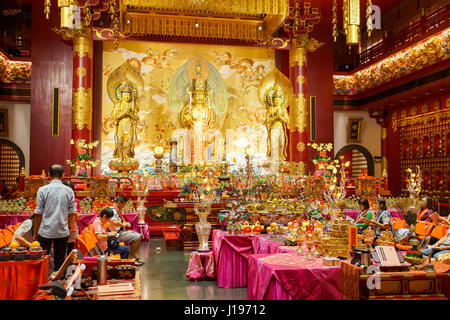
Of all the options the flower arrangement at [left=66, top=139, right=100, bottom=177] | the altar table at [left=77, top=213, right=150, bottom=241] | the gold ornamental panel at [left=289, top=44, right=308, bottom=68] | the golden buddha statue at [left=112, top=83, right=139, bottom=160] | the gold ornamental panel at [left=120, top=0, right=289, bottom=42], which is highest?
the gold ornamental panel at [left=120, top=0, right=289, bottom=42]

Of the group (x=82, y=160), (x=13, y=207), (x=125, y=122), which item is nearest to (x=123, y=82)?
(x=125, y=122)

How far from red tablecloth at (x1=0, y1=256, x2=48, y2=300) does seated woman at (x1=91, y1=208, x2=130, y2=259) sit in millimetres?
1263

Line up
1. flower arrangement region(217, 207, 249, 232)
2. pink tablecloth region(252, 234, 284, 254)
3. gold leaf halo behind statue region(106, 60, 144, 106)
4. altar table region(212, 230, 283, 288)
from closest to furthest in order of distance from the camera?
1. pink tablecloth region(252, 234, 284, 254)
2. altar table region(212, 230, 283, 288)
3. flower arrangement region(217, 207, 249, 232)
4. gold leaf halo behind statue region(106, 60, 144, 106)

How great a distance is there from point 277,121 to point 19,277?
27.8ft

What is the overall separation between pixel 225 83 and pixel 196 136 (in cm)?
190

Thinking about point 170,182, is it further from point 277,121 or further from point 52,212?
point 52,212

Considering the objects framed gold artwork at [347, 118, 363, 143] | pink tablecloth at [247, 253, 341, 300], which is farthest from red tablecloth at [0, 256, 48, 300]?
framed gold artwork at [347, 118, 363, 143]

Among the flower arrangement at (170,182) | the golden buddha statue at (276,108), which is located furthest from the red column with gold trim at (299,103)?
the flower arrangement at (170,182)

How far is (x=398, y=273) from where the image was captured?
2.46m

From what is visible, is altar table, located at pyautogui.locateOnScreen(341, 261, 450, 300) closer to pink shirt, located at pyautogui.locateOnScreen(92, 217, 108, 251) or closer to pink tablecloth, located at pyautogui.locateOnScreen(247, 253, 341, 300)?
pink tablecloth, located at pyautogui.locateOnScreen(247, 253, 341, 300)

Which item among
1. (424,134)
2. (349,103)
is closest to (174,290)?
(424,134)

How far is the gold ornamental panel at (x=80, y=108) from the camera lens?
10.3m

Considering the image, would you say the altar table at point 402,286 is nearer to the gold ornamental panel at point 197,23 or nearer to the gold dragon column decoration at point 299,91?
the gold ornamental panel at point 197,23

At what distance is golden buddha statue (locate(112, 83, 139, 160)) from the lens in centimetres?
1030
